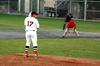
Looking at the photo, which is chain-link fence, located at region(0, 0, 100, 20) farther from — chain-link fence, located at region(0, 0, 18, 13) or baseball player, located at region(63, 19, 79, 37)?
baseball player, located at region(63, 19, 79, 37)

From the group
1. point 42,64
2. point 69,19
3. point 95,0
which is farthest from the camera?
point 95,0

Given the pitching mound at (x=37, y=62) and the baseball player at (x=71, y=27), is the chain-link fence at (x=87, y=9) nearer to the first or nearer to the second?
the baseball player at (x=71, y=27)

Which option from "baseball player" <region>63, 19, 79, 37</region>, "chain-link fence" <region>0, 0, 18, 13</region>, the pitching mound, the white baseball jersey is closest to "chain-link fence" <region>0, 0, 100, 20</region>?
"chain-link fence" <region>0, 0, 18, 13</region>

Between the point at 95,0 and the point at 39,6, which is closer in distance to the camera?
the point at 95,0

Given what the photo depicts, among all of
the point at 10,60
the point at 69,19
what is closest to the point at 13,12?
the point at 69,19

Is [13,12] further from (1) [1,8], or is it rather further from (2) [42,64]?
(2) [42,64]

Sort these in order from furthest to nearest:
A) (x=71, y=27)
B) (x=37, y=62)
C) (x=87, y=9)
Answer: (x=87, y=9)
(x=71, y=27)
(x=37, y=62)

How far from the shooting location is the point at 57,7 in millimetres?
61156

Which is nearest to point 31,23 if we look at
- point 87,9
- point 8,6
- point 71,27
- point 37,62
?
point 37,62

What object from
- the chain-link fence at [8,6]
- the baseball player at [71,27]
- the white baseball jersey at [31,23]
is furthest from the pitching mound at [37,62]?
the chain-link fence at [8,6]

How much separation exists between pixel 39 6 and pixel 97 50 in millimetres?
48295

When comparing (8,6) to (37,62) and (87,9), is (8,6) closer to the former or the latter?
(87,9)

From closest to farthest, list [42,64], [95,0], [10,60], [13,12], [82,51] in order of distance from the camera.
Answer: [42,64]
[10,60]
[82,51]
[95,0]
[13,12]

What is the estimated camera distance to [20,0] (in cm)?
7206
